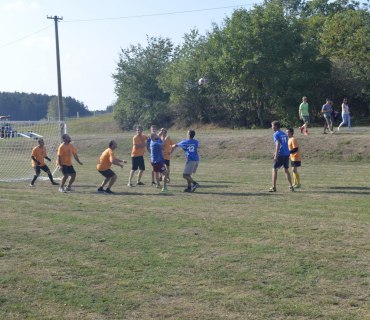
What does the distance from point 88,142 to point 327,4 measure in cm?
3053

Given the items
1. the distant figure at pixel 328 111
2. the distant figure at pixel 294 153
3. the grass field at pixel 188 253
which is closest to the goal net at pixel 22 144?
the grass field at pixel 188 253

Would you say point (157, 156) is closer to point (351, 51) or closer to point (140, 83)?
point (351, 51)

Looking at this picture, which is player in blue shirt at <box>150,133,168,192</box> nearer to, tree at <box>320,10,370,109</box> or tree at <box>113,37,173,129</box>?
tree at <box>320,10,370,109</box>

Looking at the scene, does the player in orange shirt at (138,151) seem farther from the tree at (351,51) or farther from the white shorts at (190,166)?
the tree at (351,51)

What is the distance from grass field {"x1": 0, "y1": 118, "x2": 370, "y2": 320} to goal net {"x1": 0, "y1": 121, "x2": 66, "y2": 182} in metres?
6.19

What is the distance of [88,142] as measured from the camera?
38.0 metres

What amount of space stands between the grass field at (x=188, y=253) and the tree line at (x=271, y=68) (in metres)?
24.0

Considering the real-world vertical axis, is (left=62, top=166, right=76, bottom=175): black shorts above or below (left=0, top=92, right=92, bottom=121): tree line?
below

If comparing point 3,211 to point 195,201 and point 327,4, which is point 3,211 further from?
point 327,4

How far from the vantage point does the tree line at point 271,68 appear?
39.4m

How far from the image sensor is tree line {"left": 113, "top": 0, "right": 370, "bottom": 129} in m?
39.4

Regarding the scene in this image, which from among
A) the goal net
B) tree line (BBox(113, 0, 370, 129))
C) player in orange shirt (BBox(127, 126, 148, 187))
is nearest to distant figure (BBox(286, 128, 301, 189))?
player in orange shirt (BBox(127, 126, 148, 187))

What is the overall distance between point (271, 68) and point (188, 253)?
106 ft

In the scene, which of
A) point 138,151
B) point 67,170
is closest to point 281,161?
point 138,151
